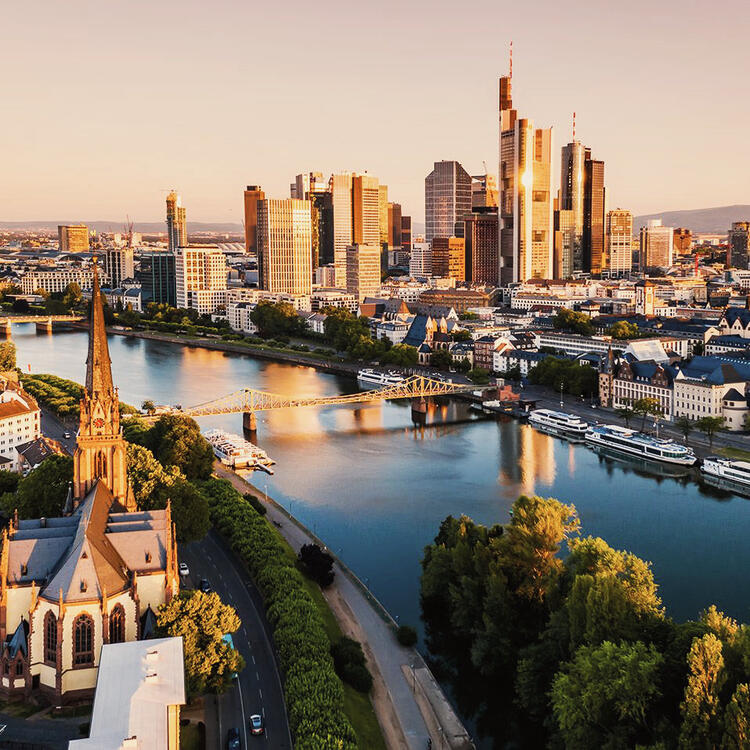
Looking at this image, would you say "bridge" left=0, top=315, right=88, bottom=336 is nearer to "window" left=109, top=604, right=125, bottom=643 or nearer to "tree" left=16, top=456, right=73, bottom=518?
"tree" left=16, top=456, right=73, bottom=518

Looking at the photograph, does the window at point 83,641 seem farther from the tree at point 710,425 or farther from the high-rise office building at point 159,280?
the high-rise office building at point 159,280

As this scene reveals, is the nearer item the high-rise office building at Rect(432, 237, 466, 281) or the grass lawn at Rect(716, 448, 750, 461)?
the grass lawn at Rect(716, 448, 750, 461)

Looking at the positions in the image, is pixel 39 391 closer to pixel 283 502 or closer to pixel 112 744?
pixel 283 502

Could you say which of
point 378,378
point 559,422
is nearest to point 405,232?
point 378,378

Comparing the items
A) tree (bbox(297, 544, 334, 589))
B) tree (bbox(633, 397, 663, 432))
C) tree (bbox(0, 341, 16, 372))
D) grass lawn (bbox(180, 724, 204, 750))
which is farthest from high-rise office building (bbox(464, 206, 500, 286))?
grass lawn (bbox(180, 724, 204, 750))

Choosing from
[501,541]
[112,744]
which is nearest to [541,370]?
[501,541]

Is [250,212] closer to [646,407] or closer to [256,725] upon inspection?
[646,407]
